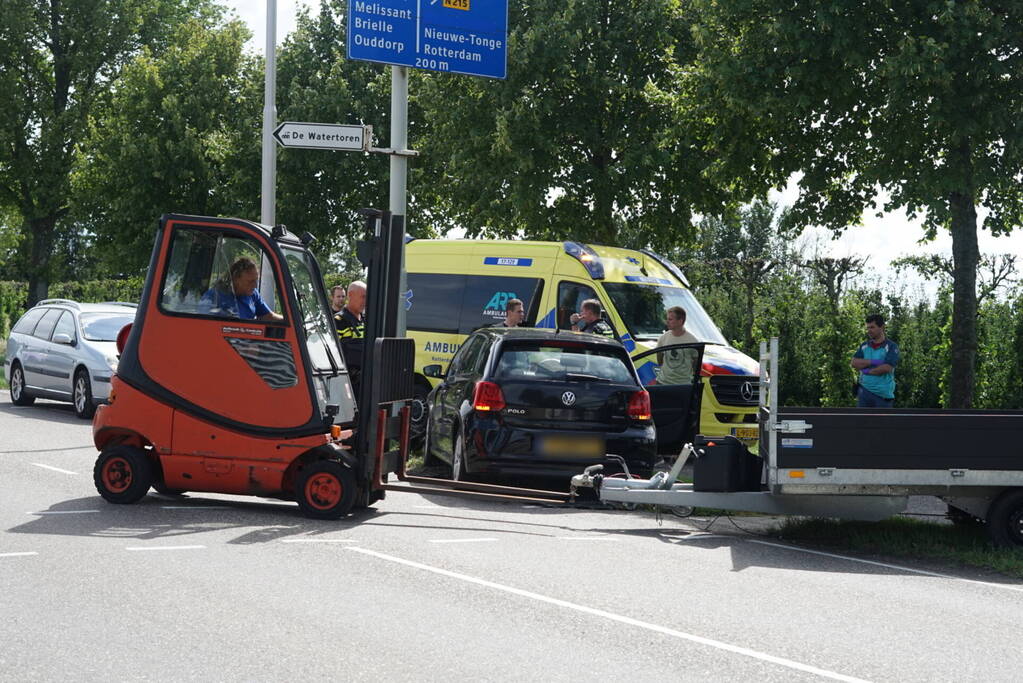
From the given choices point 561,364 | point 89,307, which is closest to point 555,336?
point 561,364

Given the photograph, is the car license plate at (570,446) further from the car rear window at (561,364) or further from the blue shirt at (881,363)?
the blue shirt at (881,363)

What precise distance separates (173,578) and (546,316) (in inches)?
351

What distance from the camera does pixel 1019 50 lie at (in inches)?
564

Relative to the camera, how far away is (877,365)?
1418 cm

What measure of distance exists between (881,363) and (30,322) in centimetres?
1370

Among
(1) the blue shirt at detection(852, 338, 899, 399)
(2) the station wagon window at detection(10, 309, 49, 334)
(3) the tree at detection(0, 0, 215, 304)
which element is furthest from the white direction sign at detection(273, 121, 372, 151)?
(3) the tree at detection(0, 0, 215, 304)

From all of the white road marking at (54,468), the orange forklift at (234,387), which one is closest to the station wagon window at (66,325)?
the white road marking at (54,468)

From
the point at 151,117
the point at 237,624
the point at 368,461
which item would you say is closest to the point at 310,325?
the point at 368,461

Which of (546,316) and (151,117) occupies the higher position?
(151,117)

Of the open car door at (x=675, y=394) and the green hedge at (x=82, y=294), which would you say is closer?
the open car door at (x=675, y=394)

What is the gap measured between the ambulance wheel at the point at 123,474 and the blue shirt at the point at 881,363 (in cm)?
830

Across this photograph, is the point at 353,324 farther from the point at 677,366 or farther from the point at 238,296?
the point at 238,296

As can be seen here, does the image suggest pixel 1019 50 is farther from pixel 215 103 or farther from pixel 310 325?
pixel 215 103

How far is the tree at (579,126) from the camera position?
24172 millimetres
